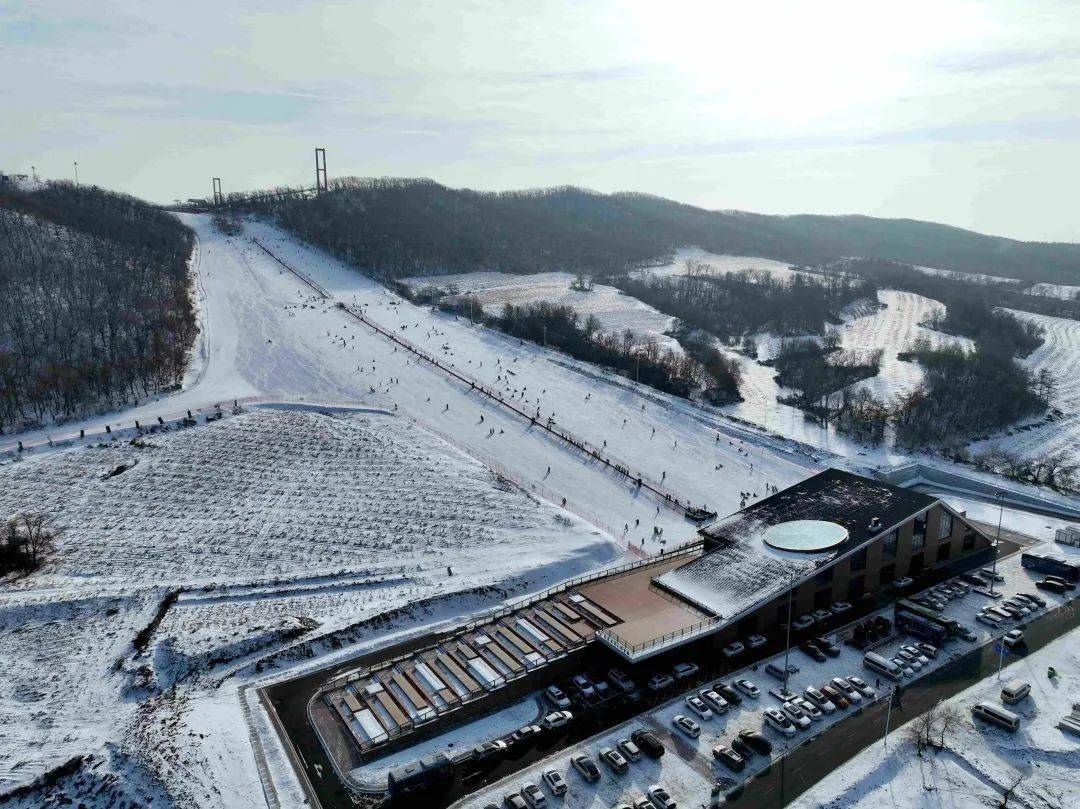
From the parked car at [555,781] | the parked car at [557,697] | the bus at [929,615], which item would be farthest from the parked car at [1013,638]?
the parked car at [555,781]

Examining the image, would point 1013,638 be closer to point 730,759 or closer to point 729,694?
point 729,694

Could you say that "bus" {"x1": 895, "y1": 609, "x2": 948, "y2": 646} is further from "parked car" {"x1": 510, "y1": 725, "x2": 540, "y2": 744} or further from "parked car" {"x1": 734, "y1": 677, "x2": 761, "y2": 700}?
"parked car" {"x1": 510, "y1": 725, "x2": 540, "y2": 744}

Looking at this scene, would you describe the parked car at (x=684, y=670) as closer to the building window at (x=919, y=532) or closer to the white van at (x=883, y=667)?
the white van at (x=883, y=667)

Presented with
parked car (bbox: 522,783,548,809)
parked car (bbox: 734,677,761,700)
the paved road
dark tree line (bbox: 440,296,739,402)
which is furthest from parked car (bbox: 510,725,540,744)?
dark tree line (bbox: 440,296,739,402)

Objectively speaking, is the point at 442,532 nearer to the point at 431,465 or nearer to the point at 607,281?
the point at 431,465

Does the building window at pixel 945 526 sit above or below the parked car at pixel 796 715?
above
